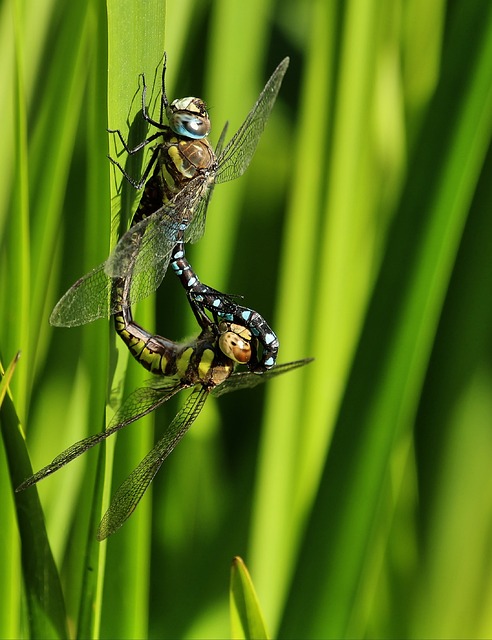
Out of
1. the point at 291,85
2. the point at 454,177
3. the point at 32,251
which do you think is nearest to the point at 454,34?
the point at 454,177

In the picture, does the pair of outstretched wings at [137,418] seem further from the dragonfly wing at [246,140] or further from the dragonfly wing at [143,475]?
the dragonfly wing at [246,140]

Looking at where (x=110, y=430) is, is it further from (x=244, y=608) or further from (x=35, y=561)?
(x=244, y=608)

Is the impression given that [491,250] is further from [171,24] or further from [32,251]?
[32,251]

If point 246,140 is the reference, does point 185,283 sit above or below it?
below

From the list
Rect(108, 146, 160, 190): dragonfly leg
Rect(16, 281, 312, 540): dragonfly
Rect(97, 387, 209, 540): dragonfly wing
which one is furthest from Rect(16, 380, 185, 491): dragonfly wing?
Rect(108, 146, 160, 190): dragonfly leg

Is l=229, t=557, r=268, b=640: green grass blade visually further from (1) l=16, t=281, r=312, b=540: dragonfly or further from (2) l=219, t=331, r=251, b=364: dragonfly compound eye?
(2) l=219, t=331, r=251, b=364: dragonfly compound eye

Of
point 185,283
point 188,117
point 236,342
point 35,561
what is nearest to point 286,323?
point 236,342
